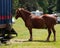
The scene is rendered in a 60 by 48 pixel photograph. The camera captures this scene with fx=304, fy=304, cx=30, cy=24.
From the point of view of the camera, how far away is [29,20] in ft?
60.6

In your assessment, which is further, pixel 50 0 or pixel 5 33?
pixel 50 0

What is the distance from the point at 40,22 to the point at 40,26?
252mm

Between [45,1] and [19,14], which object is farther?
[45,1]

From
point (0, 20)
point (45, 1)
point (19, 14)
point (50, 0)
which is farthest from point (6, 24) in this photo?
point (50, 0)

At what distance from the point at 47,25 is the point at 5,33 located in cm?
268

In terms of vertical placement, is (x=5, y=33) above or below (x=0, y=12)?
below

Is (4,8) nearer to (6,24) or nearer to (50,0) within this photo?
(6,24)

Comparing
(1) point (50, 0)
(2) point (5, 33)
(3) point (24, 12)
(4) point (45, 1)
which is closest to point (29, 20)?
(3) point (24, 12)

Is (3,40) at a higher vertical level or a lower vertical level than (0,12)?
lower

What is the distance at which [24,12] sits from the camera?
18.5 meters

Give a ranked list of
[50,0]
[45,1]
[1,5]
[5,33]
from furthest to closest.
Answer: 1. [50,0]
2. [45,1]
3. [5,33]
4. [1,5]

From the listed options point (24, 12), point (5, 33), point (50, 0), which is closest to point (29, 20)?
point (24, 12)

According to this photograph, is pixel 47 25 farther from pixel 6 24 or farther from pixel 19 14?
pixel 6 24

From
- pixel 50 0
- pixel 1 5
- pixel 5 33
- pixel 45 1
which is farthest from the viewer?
pixel 50 0
